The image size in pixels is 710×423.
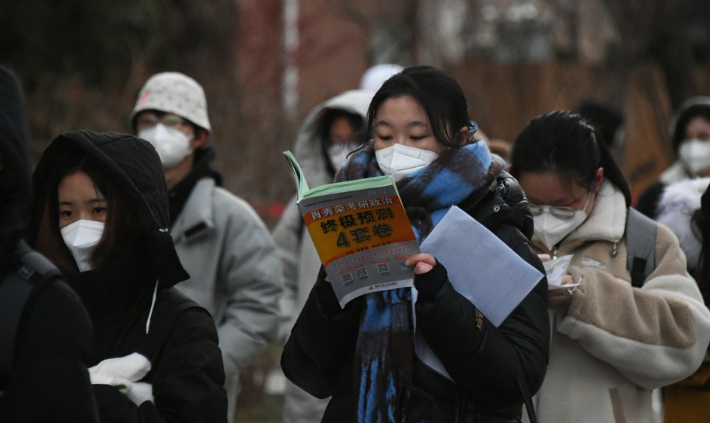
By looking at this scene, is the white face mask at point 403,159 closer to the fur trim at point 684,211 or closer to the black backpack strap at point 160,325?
the black backpack strap at point 160,325

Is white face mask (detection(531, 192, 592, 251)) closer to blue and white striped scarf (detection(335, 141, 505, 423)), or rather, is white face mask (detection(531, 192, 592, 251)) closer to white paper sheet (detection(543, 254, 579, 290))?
white paper sheet (detection(543, 254, 579, 290))

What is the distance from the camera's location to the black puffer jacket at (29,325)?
9.27 feet

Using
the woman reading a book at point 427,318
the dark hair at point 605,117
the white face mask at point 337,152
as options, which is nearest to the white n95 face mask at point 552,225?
the woman reading a book at point 427,318

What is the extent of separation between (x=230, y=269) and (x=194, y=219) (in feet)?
1.03

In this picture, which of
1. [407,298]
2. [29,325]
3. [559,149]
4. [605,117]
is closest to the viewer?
[29,325]

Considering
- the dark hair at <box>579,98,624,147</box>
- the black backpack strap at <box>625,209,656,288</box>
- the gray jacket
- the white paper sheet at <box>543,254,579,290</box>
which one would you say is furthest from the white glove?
the dark hair at <box>579,98,624,147</box>

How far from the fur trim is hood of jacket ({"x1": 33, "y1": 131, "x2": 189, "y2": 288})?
99.1 inches

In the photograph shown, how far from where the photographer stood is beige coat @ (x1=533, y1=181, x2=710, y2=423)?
457 centimetres

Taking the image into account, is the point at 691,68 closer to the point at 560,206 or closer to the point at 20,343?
the point at 560,206

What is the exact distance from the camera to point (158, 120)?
20.9 feet

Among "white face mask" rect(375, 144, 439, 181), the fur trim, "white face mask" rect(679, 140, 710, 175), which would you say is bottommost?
"white face mask" rect(679, 140, 710, 175)

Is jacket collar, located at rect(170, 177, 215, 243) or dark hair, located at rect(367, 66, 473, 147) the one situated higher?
dark hair, located at rect(367, 66, 473, 147)

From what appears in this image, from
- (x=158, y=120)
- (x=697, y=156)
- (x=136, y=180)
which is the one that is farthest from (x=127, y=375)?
(x=697, y=156)

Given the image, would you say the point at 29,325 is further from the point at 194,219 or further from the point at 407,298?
the point at 194,219
